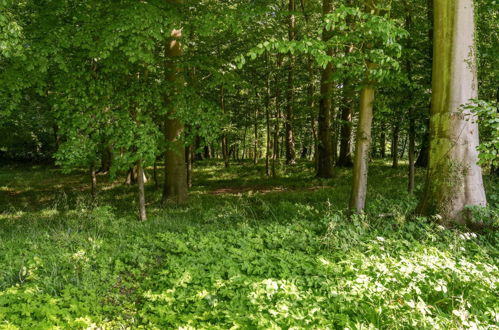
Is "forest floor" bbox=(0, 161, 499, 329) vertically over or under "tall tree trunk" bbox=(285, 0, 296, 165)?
under

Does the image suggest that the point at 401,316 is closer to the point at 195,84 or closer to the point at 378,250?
the point at 378,250

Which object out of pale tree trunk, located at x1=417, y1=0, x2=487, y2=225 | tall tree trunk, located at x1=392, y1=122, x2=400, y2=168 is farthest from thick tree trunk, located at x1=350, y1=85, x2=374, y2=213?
tall tree trunk, located at x1=392, y1=122, x2=400, y2=168

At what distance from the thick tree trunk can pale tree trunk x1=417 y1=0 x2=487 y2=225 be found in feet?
4.39

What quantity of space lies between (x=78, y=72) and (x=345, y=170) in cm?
1437

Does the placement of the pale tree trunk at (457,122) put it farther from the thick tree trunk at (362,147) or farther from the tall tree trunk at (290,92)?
the tall tree trunk at (290,92)

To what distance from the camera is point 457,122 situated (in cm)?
601

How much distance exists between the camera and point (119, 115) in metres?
7.76

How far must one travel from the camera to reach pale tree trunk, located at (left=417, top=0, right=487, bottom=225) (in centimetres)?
601

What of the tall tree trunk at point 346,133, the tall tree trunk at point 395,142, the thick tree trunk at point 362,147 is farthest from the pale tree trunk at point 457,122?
the tall tree trunk at point 346,133

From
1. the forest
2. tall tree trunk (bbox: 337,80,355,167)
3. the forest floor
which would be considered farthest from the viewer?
tall tree trunk (bbox: 337,80,355,167)

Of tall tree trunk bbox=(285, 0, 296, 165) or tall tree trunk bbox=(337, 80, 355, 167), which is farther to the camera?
tall tree trunk bbox=(337, 80, 355, 167)

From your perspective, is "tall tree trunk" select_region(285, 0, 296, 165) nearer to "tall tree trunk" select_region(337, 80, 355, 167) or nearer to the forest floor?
"tall tree trunk" select_region(337, 80, 355, 167)

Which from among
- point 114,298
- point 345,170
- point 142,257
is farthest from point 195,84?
point 345,170

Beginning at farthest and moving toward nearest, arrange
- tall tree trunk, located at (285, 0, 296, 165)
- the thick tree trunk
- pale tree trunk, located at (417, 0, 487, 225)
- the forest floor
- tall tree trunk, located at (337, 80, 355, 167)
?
1. tall tree trunk, located at (337, 80, 355, 167)
2. tall tree trunk, located at (285, 0, 296, 165)
3. the thick tree trunk
4. pale tree trunk, located at (417, 0, 487, 225)
5. the forest floor
